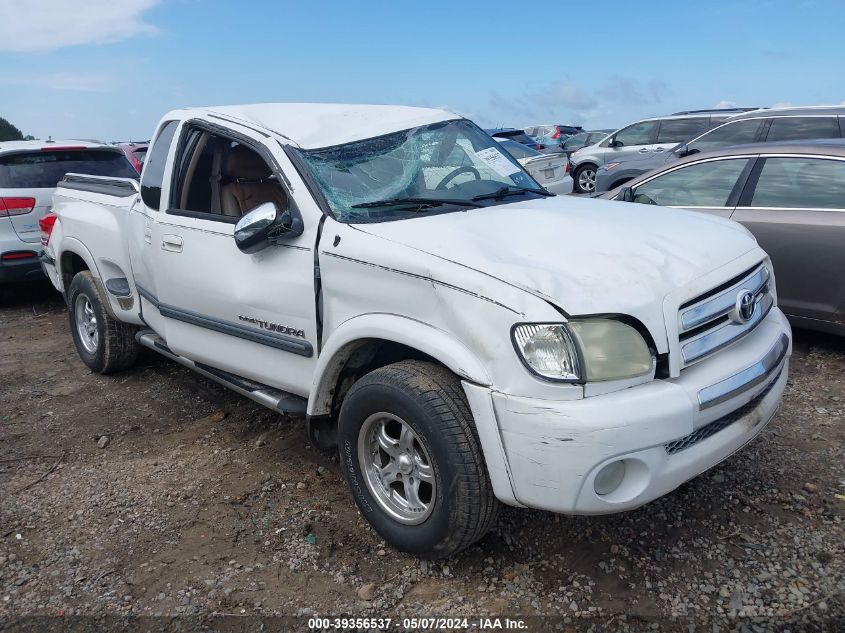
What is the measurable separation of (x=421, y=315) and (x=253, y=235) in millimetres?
960

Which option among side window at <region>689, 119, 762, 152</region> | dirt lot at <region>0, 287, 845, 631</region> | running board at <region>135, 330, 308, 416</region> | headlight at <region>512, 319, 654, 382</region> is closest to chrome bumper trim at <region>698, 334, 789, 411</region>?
headlight at <region>512, 319, 654, 382</region>

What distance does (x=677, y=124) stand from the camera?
13023 millimetres

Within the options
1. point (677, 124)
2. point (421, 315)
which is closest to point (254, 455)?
point (421, 315)

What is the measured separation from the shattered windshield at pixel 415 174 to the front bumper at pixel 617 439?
1.20 meters

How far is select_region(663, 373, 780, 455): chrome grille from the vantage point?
247 centimetres

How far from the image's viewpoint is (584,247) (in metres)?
2.74

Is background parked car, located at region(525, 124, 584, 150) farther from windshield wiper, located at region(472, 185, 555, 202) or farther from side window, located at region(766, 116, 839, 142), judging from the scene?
windshield wiper, located at region(472, 185, 555, 202)

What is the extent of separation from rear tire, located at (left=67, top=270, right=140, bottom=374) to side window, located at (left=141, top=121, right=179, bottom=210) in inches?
44.4

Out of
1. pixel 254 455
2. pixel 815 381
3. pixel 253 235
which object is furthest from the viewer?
pixel 815 381

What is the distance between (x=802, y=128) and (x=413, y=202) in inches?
294

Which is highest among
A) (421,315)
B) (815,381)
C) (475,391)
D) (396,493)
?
(421,315)

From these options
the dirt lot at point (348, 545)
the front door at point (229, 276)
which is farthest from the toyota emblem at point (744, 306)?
the front door at point (229, 276)

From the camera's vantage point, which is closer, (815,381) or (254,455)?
(254,455)

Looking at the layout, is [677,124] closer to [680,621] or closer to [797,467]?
[797,467]
